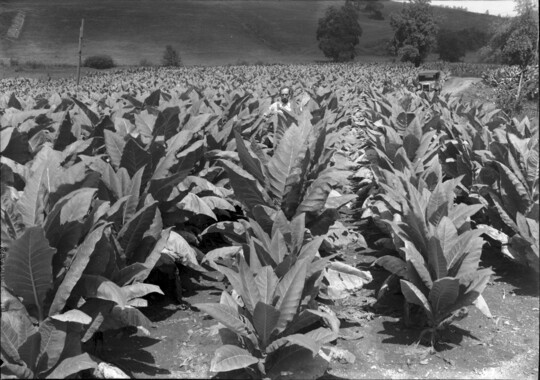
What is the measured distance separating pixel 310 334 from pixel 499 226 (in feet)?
10.7

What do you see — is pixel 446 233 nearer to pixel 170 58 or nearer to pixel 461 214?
pixel 461 214

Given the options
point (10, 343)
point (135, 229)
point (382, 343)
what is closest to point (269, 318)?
point (382, 343)

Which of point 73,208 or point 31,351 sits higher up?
point 73,208

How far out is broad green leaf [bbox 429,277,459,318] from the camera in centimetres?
385

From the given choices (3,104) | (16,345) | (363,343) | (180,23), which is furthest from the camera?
(180,23)

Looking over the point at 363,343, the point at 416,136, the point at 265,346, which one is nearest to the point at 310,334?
the point at 265,346

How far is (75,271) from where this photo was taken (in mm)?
3264

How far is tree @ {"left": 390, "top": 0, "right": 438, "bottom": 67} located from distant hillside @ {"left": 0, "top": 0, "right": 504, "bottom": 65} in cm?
415

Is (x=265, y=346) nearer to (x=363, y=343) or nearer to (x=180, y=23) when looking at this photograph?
(x=363, y=343)

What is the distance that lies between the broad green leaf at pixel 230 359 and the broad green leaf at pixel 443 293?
151 centimetres

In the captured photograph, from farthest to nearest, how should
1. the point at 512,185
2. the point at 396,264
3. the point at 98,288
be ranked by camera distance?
1. the point at 512,185
2. the point at 396,264
3. the point at 98,288

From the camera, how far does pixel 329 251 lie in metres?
5.52

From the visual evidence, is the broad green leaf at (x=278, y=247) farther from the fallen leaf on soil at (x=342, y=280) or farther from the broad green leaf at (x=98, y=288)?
→ the broad green leaf at (x=98, y=288)

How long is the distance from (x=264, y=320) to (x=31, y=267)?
1400 millimetres
